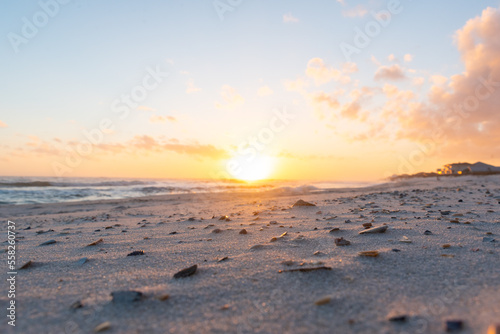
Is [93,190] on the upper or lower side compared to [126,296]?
upper

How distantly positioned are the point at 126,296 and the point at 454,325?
219 cm

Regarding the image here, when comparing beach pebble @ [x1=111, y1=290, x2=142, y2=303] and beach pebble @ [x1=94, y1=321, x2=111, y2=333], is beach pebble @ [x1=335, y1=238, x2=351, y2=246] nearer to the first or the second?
beach pebble @ [x1=111, y1=290, x2=142, y2=303]

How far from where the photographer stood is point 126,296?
2.10 m

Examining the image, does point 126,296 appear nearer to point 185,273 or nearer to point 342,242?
point 185,273

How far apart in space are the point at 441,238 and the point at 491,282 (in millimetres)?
1567

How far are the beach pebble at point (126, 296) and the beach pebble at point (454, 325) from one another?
2.06m

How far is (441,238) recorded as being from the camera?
3584 millimetres

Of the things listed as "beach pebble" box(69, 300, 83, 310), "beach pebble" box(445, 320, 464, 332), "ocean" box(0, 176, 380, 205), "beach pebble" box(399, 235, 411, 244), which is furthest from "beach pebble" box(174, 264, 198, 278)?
"ocean" box(0, 176, 380, 205)

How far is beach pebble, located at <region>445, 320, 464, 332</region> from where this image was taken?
1.55 metres

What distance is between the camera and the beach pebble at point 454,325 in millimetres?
1547

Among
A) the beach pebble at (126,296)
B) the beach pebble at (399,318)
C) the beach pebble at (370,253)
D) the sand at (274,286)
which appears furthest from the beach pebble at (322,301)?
the beach pebble at (126,296)

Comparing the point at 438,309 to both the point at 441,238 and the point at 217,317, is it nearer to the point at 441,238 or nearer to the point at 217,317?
the point at 217,317

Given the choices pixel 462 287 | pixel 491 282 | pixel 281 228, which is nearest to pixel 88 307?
pixel 462 287

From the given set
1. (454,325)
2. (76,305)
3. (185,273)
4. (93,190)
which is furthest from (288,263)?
(93,190)
